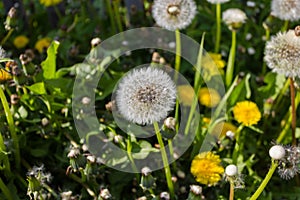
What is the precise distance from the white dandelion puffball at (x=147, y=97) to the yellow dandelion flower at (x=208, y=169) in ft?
0.84

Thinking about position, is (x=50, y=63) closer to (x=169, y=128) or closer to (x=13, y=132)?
(x=13, y=132)

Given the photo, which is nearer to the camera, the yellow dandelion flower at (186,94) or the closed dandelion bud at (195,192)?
the closed dandelion bud at (195,192)

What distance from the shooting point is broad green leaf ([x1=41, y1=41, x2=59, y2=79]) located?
A: 1707 mm

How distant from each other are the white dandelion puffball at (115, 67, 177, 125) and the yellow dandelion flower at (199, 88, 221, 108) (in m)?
0.42

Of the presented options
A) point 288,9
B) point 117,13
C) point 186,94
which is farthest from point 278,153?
point 117,13

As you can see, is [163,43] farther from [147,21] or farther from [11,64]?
[11,64]

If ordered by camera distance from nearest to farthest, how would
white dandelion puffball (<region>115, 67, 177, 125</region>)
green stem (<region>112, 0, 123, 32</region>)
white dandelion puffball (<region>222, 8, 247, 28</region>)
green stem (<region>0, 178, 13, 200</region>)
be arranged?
white dandelion puffball (<region>115, 67, 177, 125</region>)
green stem (<region>0, 178, 13, 200</region>)
white dandelion puffball (<region>222, 8, 247, 28</region>)
green stem (<region>112, 0, 123, 32</region>)

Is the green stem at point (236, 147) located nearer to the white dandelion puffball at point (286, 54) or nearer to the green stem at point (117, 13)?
the white dandelion puffball at point (286, 54)

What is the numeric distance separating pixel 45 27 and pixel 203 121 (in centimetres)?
89

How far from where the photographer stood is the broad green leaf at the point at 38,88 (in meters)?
1.66

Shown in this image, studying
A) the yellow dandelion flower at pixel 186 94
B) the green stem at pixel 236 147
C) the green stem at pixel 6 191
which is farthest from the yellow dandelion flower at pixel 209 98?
the green stem at pixel 6 191

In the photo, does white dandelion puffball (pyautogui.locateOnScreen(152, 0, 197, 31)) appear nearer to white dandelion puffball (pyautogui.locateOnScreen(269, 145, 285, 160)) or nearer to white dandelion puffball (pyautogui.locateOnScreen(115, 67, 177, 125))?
white dandelion puffball (pyautogui.locateOnScreen(115, 67, 177, 125))

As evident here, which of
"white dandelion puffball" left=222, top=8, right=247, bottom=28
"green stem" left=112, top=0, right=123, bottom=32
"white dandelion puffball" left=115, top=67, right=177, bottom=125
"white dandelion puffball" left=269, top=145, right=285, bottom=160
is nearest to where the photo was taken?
"white dandelion puffball" left=269, top=145, right=285, bottom=160

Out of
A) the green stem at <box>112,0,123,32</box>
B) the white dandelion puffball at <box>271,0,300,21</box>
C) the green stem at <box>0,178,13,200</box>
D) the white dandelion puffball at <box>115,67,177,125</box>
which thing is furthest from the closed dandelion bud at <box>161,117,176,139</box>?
the green stem at <box>112,0,123,32</box>
